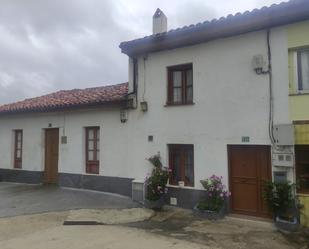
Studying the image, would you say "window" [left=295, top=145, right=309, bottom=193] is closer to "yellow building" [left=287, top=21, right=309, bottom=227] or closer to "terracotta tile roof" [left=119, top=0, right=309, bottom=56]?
"yellow building" [left=287, top=21, right=309, bottom=227]

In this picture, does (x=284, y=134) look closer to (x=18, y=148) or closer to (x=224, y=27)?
(x=224, y=27)

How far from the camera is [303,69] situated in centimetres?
886

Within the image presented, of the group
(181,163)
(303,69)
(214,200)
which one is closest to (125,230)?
(214,200)

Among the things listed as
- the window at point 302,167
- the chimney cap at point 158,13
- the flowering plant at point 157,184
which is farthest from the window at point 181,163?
the chimney cap at point 158,13

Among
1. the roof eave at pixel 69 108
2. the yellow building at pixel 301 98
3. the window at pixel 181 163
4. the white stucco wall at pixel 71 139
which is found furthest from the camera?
the white stucco wall at pixel 71 139

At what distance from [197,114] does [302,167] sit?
330 centimetres

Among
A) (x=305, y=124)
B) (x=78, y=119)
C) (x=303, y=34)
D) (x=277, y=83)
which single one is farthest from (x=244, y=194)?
(x=78, y=119)

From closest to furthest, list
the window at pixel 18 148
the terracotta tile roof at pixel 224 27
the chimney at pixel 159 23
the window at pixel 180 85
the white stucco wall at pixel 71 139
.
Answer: the terracotta tile roof at pixel 224 27
the window at pixel 180 85
the chimney at pixel 159 23
the white stucco wall at pixel 71 139
the window at pixel 18 148

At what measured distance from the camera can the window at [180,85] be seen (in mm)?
10859

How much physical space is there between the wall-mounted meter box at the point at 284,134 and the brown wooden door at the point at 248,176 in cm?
48

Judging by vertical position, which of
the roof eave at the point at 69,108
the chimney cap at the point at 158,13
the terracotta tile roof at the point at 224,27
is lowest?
the roof eave at the point at 69,108

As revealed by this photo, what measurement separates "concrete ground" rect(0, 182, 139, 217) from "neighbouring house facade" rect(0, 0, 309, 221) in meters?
0.61

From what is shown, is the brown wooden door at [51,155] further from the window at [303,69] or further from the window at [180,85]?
the window at [303,69]

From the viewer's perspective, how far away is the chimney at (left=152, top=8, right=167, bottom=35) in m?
12.0
